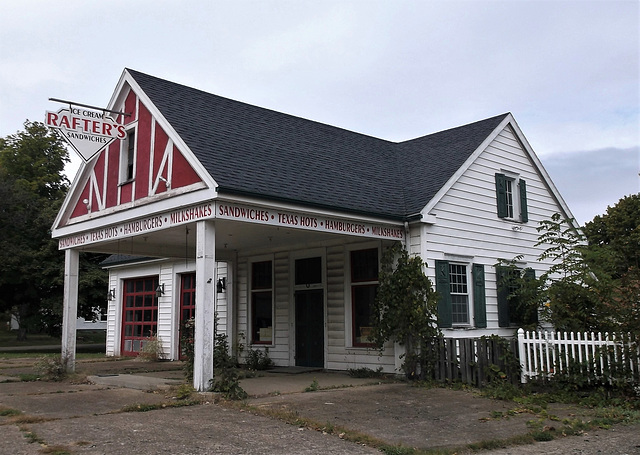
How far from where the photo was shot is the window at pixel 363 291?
14766 mm

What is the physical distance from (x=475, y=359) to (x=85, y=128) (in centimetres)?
949

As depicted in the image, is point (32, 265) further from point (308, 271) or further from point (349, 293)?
point (349, 293)

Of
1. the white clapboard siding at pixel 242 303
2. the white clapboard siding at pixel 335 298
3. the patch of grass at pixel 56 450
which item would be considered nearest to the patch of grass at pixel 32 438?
the patch of grass at pixel 56 450

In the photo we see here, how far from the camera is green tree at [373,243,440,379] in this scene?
13.2 meters

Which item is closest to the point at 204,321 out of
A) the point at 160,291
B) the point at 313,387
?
the point at 313,387

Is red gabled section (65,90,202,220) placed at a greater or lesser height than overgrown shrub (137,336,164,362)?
greater

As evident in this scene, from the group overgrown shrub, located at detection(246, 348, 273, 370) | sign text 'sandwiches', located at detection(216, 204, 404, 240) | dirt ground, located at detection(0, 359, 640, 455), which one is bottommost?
dirt ground, located at detection(0, 359, 640, 455)

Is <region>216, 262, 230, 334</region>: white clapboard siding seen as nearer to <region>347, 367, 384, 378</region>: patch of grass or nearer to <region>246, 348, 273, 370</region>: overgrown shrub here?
<region>246, 348, 273, 370</region>: overgrown shrub

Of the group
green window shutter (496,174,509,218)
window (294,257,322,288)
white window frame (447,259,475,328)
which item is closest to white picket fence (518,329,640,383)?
white window frame (447,259,475,328)

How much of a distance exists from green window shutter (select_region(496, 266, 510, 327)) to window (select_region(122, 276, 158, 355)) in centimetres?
1181

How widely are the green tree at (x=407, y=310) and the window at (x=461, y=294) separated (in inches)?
17.7

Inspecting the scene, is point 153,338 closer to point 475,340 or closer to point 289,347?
point 289,347

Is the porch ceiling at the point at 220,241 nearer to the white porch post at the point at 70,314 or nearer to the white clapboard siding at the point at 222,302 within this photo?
the white porch post at the point at 70,314

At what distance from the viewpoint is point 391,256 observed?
1409 centimetres
